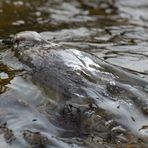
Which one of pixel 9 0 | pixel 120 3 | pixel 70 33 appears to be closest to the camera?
pixel 70 33

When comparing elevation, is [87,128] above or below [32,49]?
below

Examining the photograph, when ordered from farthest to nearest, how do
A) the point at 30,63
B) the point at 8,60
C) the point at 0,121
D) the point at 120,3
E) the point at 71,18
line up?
the point at 120,3 < the point at 71,18 < the point at 8,60 < the point at 30,63 < the point at 0,121

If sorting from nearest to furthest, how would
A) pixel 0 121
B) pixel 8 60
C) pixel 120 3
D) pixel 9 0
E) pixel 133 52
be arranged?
pixel 0 121 < pixel 8 60 < pixel 133 52 < pixel 9 0 < pixel 120 3

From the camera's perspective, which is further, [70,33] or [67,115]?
[70,33]

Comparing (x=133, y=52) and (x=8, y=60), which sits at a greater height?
(x=8, y=60)

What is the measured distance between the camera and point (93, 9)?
8234mm

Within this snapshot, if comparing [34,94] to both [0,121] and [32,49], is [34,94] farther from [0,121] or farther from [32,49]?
[32,49]

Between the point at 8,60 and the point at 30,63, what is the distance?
1.46 ft

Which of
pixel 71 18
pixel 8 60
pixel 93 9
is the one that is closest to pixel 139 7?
pixel 93 9

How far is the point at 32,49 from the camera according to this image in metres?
4.44

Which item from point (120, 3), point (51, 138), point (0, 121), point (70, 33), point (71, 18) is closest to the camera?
point (51, 138)

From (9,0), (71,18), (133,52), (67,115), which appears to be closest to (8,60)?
(67,115)

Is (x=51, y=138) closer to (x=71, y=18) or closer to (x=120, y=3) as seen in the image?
(x=71, y=18)

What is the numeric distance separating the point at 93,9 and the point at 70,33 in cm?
194
